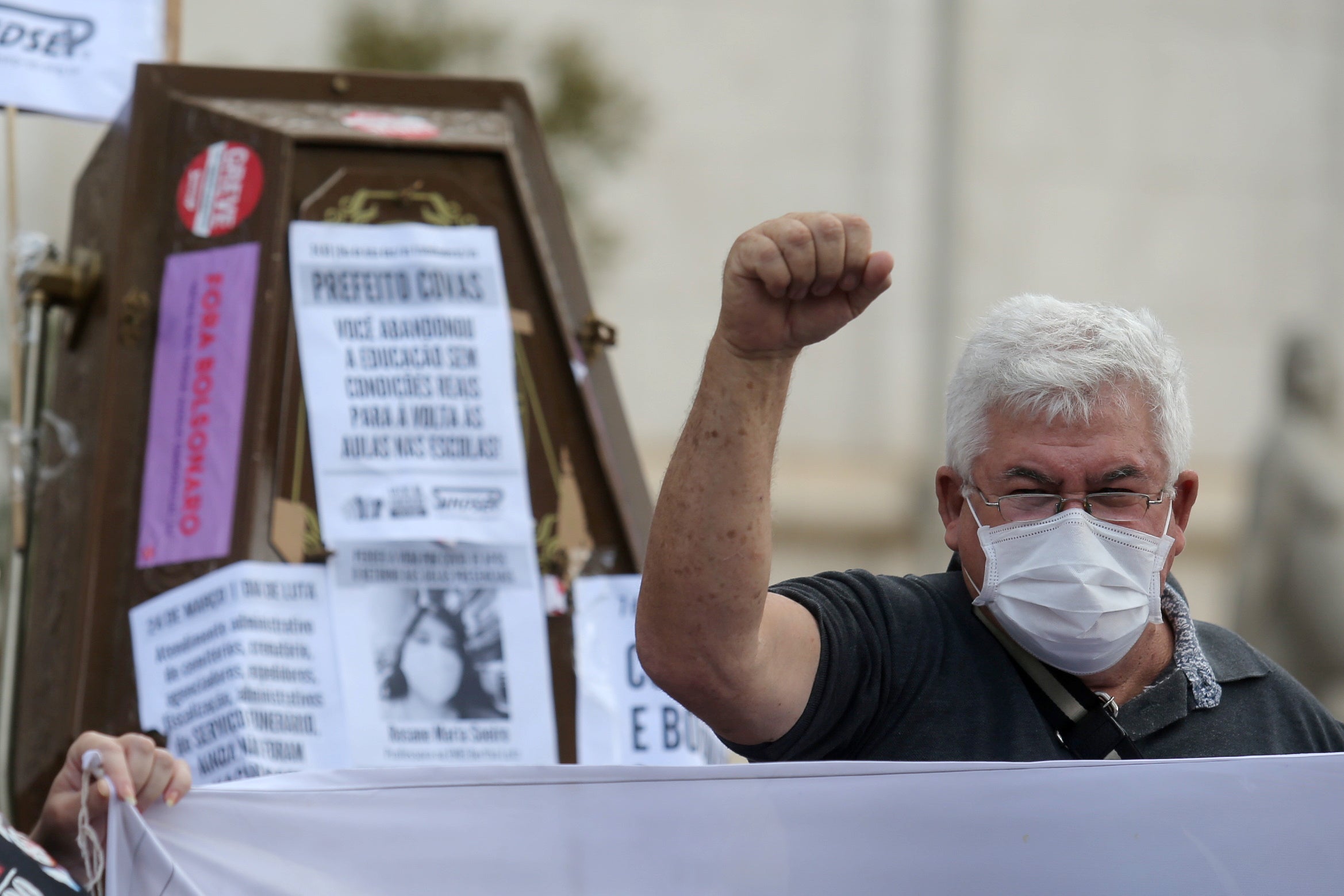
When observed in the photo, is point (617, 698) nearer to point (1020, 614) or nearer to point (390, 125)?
point (390, 125)

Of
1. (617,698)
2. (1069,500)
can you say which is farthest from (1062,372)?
(617,698)

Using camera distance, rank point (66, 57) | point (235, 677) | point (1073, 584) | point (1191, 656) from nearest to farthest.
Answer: point (1073, 584)
point (1191, 656)
point (235, 677)
point (66, 57)

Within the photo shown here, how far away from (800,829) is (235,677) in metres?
1.44

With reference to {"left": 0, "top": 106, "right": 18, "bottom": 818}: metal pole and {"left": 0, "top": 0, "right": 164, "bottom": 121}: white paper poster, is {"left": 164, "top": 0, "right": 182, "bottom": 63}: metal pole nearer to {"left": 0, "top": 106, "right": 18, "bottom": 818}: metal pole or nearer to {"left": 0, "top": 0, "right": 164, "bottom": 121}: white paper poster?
Answer: {"left": 0, "top": 0, "right": 164, "bottom": 121}: white paper poster

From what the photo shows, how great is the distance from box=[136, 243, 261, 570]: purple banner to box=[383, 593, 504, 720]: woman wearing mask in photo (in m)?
0.40

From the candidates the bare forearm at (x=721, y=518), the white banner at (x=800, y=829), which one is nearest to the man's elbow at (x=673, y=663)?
the bare forearm at (x=721, y=518)

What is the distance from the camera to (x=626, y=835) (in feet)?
6.16

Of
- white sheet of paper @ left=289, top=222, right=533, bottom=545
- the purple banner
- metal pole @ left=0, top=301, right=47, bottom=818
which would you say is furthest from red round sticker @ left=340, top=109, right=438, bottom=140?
metal pole @ left=0, top=301, right=47, bottom=818

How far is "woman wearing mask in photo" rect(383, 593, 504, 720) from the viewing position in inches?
121

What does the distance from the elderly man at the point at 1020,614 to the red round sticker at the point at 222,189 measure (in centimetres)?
162

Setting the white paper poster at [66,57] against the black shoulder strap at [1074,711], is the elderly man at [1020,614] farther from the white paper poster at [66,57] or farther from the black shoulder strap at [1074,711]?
the white paper poster at [66,57]

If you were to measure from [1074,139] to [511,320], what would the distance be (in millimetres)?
6579

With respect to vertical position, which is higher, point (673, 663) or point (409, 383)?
point (409, 383)

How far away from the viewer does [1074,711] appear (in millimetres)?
1979
